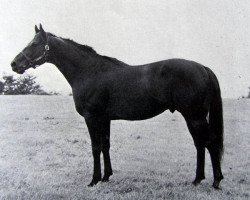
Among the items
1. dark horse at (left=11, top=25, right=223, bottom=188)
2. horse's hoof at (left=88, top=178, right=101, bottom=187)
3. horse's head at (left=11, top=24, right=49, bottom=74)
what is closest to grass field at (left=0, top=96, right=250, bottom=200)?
horse's hoof at (left=88, top=178, right=101, bottom=187)

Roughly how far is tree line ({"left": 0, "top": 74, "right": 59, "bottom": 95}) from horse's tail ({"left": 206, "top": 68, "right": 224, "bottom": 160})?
14.2 metres

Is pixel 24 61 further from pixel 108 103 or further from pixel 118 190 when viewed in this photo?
pixel 118 190

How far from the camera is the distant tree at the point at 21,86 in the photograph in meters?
18.8

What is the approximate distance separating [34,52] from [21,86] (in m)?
14.6

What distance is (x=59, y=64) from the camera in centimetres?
655

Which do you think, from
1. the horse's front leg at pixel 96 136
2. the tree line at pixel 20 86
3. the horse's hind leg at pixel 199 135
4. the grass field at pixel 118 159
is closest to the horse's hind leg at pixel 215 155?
the horse's hind leg at pixel 199 135

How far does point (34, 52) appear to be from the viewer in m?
6.38

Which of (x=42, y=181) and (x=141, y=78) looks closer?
(x=141, y=78)

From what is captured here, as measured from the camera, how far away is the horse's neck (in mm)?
6477

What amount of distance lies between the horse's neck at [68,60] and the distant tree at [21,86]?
12170mm

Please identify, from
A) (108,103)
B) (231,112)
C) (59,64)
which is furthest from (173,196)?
(231,112)

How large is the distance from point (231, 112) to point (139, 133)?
518 centimetres

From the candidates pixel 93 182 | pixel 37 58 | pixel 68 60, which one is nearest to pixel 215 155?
pixel 93 182

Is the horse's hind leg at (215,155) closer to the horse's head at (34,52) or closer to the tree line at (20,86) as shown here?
the horse's head at (34,52)
